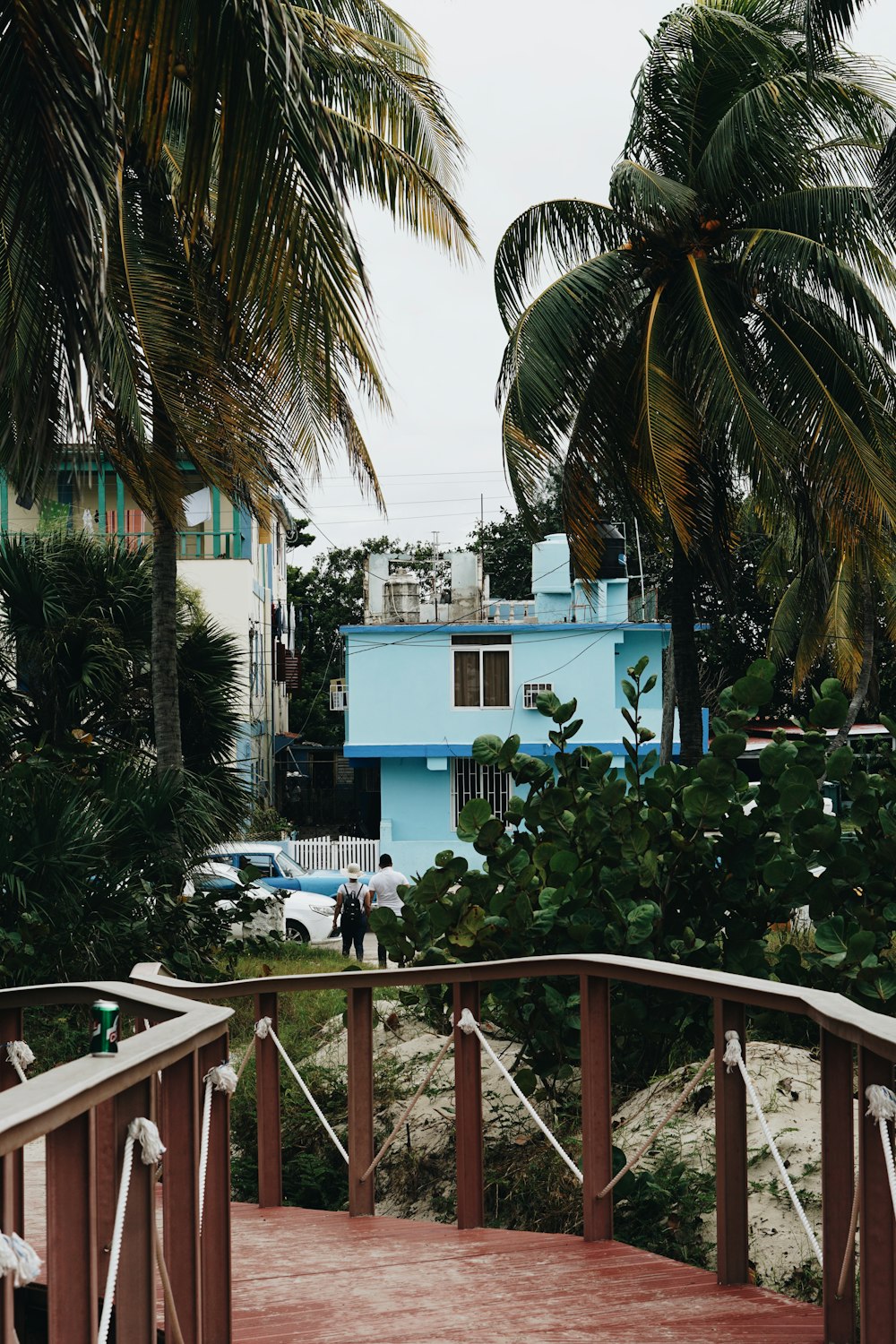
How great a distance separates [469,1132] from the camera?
5016 mm

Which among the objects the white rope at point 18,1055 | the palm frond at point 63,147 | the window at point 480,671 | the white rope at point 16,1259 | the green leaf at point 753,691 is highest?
the palm frond at point 63,147

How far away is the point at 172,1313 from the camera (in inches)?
123

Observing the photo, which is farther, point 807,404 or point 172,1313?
point 807,404

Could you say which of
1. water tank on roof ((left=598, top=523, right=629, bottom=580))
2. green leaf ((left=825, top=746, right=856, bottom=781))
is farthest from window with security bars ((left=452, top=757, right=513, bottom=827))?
green leaf ((left=825, top=746, right=856, bottom=781))

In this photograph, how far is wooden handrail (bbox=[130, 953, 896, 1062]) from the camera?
10.3 feet

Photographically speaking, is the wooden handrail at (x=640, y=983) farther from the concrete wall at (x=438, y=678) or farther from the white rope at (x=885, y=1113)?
the concrete wall at (x=438, y=678)

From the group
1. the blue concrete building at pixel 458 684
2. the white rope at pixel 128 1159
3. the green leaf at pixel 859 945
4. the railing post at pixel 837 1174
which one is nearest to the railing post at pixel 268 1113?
the green leaf at pixel 859 945

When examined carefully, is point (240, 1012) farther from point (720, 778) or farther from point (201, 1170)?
point (201, 1170)

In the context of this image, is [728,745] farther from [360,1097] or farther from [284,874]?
[284,874]

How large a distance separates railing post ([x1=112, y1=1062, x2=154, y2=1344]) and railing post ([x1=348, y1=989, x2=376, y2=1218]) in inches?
96.9

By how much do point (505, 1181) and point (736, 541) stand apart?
10.3m

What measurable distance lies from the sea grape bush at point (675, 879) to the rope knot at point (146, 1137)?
345 cm

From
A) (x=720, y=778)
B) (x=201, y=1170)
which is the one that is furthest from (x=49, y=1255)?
(x=720, y=778)

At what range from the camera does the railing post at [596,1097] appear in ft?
15.1
